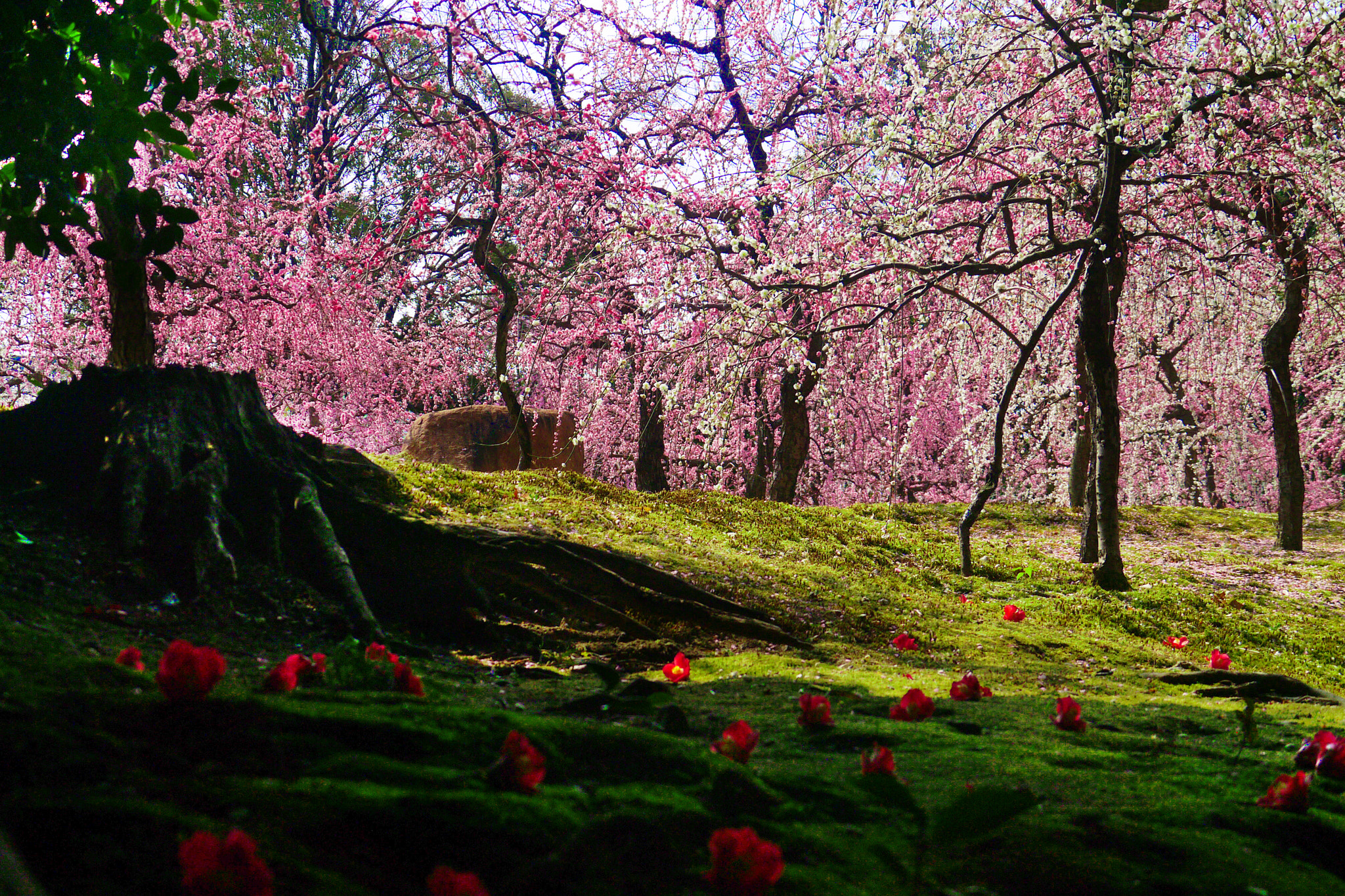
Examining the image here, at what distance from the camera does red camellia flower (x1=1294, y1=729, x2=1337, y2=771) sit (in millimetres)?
2354

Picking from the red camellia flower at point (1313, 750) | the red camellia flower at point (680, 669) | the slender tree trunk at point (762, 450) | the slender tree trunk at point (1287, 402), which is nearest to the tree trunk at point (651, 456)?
the slender tree trunk at point (762, 450)

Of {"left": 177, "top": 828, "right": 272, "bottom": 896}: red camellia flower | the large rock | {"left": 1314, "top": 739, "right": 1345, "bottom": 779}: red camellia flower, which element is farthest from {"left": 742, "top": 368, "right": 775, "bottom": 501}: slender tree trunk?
{"left": 177, "top": 828, "right": 272, "bottom": 896}: red camellia flower

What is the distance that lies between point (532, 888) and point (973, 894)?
751mm

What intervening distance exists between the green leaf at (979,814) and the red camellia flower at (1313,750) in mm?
1794

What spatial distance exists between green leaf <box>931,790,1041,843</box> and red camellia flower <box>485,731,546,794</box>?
72 cm

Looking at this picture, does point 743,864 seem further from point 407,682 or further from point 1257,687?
point 1257,687

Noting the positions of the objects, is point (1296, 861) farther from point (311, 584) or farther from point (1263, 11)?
point (1263, 11)

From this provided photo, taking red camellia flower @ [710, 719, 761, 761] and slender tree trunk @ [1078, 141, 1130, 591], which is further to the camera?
slender tree trunk @ [1078, 141, 1130, 591]

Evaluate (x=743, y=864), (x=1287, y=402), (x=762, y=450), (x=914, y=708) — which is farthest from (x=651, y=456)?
(x=743, y=864)

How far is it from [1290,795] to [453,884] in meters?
1.96

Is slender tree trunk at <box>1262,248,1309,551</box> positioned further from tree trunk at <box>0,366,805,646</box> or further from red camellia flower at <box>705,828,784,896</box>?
red camellia flower at <box>705,828,784,896</box>

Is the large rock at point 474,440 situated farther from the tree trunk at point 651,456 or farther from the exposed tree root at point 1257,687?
the exposed tree root at point 1257,687

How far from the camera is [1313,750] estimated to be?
2373mm

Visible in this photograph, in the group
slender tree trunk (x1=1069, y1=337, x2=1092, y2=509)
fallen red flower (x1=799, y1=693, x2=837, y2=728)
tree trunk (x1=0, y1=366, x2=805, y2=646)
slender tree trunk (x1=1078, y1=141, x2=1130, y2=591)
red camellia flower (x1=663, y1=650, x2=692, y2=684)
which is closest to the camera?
fallen red flower (x1=799, y1=693, x2=837, y2=728)
